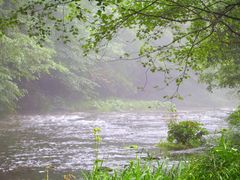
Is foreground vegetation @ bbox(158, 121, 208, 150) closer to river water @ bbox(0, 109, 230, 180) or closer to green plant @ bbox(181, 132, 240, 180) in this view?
river water @ bbox(0, 109, 230, 180)

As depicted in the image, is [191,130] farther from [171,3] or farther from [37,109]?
[37,109]

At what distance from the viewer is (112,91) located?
45.7m

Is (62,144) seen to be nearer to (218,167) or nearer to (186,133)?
(186,133)

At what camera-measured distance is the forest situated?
6578 millimetres

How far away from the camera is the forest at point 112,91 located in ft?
21.6

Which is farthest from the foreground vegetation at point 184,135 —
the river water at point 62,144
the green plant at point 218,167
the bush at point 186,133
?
the green plant at point 218,167

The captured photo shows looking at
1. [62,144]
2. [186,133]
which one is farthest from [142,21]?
[62,144]

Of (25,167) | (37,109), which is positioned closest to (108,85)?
(37,109)

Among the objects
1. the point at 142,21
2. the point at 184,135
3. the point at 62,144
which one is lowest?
the point at 62,144

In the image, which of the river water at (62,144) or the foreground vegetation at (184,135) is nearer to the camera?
the river water at (62,144)

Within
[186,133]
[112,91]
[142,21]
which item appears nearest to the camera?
[142,21]

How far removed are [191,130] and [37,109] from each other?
19623mm

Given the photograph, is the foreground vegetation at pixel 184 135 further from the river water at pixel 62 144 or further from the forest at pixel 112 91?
the river water at pixel 62 144

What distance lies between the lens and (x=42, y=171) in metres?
11.5
